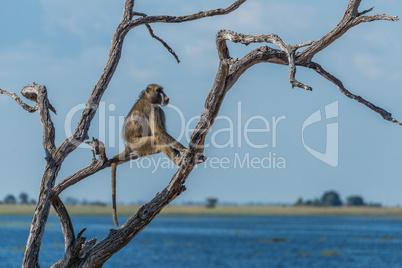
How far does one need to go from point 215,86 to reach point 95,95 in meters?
1.73

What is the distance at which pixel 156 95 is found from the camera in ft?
29.7

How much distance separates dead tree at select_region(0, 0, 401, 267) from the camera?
6.96 m

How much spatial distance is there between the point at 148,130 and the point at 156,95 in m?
0.60

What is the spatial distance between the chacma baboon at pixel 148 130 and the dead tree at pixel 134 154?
204 mm

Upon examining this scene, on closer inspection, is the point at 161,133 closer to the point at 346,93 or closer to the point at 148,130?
the point at 148,130

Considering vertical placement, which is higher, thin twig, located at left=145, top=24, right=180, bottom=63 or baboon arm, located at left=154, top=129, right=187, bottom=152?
thin twig, located at left=145, top=24, right=180, bottom=63

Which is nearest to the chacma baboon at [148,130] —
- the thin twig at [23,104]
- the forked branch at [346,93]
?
the thin twig at [23,104]

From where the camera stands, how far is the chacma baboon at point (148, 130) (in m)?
8.12

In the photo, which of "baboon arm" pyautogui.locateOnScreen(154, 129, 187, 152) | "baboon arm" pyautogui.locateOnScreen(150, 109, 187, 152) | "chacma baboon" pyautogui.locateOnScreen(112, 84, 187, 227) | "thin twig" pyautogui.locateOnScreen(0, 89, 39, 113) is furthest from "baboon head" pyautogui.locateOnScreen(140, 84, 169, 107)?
"thin twig" pyautogui.locateOnScreen(0, 89, 39, 113)

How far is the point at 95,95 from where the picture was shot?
26.5 feet

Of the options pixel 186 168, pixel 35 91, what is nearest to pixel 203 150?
pixel 186 168

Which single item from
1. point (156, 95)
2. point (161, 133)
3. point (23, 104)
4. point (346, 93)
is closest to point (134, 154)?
point (161, 133)

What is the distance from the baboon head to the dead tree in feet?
2.45

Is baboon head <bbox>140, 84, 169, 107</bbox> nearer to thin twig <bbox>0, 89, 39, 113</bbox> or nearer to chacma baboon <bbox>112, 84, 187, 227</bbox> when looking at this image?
chacma baboon <bbox>112, 84, 187, 227</bbox>
